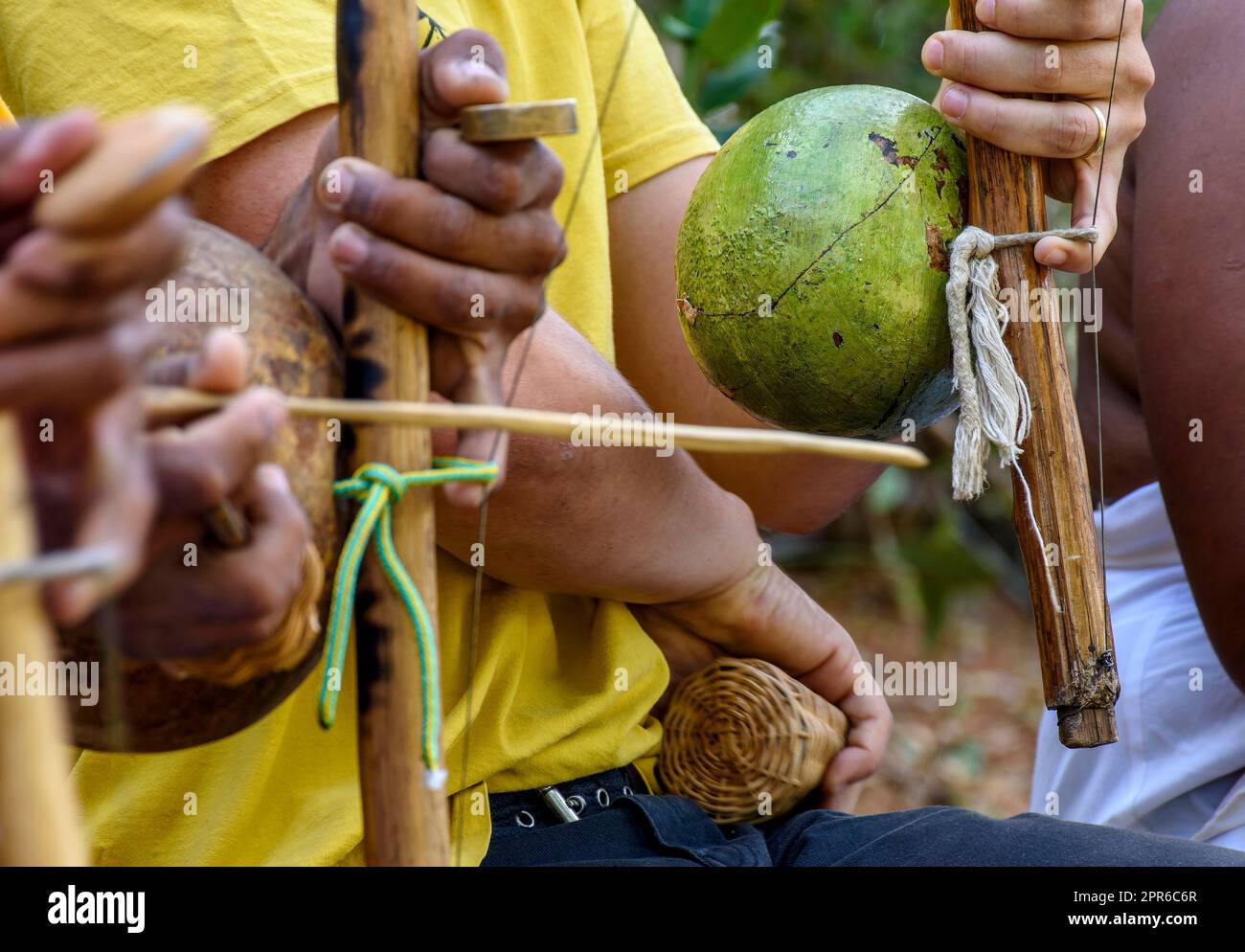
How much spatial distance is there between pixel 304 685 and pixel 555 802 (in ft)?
0.96

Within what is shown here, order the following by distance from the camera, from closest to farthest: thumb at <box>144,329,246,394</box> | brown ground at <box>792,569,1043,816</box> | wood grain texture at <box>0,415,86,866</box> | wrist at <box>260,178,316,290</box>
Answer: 1. wood grain texture at <box>0,415,86,866</box>
2. thumb at <box>144,329,246,394</box>
3. wrist at <box>260,178,316,290</box>
4. brown ground at <box>792,569,1043,816</box>

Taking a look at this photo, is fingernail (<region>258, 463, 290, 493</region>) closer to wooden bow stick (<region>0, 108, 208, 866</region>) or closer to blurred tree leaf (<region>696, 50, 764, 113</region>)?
wooden bow stick (<region>0, 108, 208, 866</region>)

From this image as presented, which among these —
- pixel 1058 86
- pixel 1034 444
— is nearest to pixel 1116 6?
pixel 1058 86

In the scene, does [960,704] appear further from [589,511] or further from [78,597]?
[78,597]

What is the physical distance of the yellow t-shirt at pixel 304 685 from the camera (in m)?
1.26

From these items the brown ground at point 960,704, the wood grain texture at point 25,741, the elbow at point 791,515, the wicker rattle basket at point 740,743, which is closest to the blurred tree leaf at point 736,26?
Answer: the elbow at point 791,515

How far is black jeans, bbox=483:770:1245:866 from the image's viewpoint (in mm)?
1339

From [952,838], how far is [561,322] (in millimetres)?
674

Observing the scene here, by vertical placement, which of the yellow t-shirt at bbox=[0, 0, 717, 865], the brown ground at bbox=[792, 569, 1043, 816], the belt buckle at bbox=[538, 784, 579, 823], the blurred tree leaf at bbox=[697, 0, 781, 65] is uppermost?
the blurred tree leaf at bbox=[697, 0, 781, 65]

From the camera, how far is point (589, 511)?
1366mm

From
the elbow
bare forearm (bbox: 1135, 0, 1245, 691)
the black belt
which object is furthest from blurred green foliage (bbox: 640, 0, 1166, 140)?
the black belt

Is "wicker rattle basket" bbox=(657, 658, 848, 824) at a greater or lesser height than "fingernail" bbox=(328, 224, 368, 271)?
lesser

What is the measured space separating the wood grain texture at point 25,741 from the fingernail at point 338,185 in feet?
1.17

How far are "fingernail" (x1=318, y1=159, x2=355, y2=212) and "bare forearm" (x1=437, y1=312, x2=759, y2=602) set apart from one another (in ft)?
1.12
